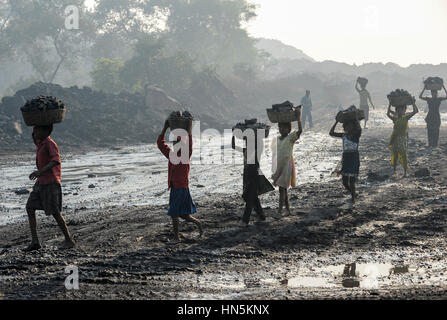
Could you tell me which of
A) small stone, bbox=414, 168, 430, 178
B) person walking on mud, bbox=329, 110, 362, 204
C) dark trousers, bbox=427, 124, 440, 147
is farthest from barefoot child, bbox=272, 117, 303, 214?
dark trousers, bbox=427, 124, 440, 147

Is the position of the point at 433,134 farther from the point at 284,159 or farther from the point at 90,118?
the point at 90,118

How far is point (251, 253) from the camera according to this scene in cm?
608

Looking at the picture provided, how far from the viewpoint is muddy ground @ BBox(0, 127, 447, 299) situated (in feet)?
15.7

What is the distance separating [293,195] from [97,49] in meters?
48.4

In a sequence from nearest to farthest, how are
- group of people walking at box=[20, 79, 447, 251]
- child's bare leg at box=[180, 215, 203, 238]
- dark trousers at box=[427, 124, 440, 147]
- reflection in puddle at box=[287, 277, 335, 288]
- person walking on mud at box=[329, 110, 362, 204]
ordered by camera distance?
reflection in puddle at box=[287, 277, 335, 288], group of people walking at box=[20, 79, 447, 251], child's bare leg at box=[180, 215, 203, 238], person walking on mud at box=[329, 110, 362, 204], dark trousers at box=[427, 124, 440, 147]

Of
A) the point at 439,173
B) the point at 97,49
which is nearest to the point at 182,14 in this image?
the point at 97,49

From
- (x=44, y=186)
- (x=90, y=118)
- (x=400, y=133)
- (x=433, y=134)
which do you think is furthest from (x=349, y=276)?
(x=90, y=118)

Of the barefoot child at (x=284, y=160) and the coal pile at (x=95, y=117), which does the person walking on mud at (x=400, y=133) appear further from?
the coal pile at (x=95, y=117)

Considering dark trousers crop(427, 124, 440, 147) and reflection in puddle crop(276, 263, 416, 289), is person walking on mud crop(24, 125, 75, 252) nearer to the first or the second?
reflection in puddle crop(276, 263, 416, 289)

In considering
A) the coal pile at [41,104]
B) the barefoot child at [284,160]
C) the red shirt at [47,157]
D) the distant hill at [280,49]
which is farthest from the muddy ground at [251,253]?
the distant hill at [280,49]

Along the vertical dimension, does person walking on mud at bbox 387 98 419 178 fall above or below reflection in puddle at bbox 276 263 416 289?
above

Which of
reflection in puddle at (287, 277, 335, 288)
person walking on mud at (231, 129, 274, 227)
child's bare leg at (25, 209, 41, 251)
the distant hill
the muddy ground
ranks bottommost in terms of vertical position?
reflection in puddle at (287, 277, 335, 288)

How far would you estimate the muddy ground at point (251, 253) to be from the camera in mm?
4800

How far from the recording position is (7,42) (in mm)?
46406
